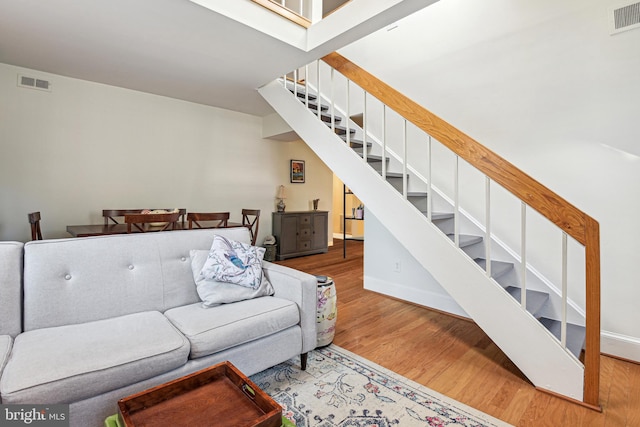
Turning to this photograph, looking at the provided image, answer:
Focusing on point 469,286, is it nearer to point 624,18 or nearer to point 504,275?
point 504,275

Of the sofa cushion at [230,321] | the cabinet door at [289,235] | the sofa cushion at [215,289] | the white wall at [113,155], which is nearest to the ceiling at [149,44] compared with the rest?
the white wall at [113,155]

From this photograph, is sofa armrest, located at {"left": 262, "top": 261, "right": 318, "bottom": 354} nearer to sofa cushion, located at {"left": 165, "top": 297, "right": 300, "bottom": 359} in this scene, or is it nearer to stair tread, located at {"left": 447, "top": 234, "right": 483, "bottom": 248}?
sofa cushion, located at {"left": 165, "top": 297, "right": 300, "bottom": 359}

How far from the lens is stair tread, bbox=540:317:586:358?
1.81 m

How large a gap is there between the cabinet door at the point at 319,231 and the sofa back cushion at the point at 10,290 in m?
4.46

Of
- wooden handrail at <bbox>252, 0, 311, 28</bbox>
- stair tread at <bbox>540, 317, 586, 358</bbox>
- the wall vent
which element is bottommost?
stair tread at <bbox>540, 317, 586, 358</bbox>

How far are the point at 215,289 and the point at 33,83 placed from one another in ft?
11.6

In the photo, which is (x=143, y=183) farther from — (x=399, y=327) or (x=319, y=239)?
(x=399, y=327)

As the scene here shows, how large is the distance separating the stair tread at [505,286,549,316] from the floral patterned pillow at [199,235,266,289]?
1.85 m

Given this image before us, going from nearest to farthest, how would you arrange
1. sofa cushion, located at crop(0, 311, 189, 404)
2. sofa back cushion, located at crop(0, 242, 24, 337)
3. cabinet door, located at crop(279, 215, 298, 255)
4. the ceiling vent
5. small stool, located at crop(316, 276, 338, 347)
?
sofa cushion, located at crop(0, 311, 189, 404) < sofa back cushion, located at crop(0, 242, 24, 337) < small stool, located at crop(316, 276, 338, 347) < the ceiling vent < cabinet door, located at crop(279, 215, 298, 255)

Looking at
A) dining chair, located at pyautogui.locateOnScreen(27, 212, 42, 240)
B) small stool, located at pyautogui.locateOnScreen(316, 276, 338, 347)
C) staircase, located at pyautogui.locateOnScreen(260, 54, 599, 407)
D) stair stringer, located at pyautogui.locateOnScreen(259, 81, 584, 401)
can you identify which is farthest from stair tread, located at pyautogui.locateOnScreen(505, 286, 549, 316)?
dining chair, located at pyautogui.locateOnScreen(27, 212, 42, 240)

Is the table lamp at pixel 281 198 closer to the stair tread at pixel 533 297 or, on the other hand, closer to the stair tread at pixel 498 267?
the stair tread at pixel 498 267

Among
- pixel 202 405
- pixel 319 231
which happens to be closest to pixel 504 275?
pixel 202 405

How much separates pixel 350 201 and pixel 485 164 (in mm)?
6305

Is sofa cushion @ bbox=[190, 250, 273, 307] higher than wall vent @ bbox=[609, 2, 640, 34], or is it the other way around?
wall vent @ bbox=[609, 2, 640, 34]
